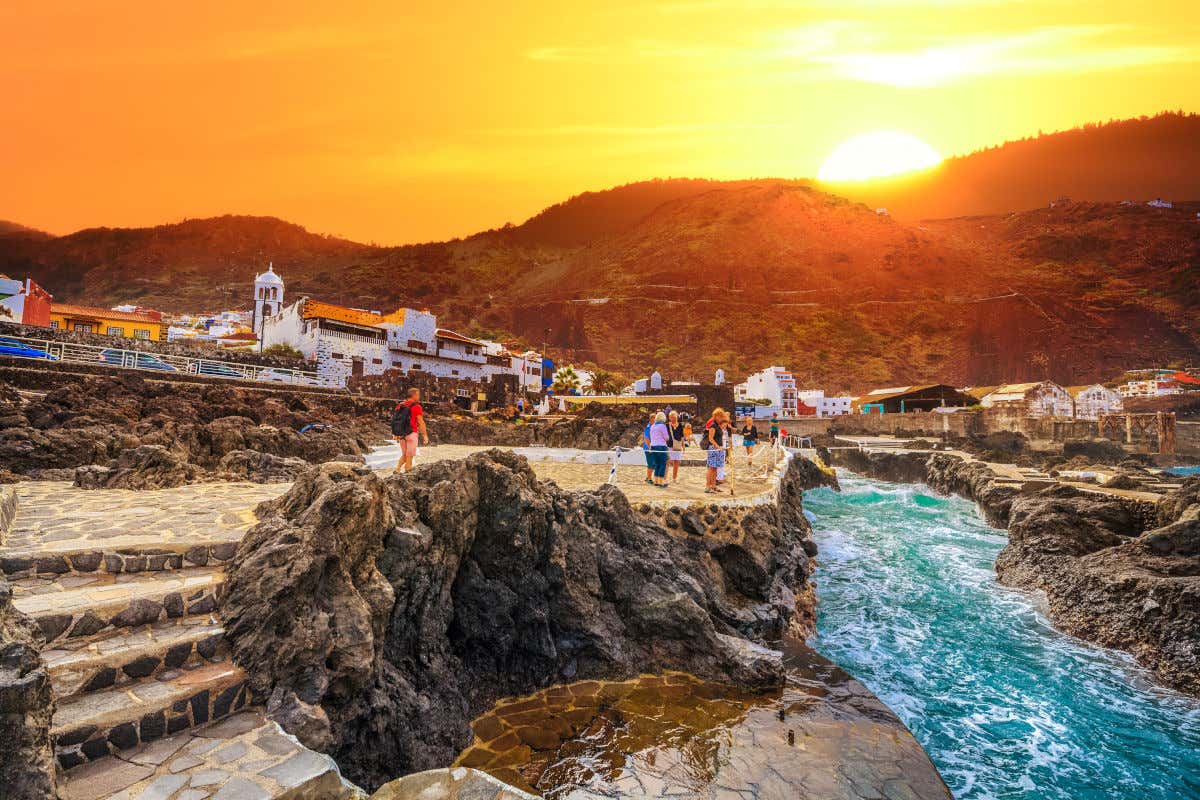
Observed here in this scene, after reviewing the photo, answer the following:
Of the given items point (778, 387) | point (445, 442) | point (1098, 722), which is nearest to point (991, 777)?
point (1098, 722)

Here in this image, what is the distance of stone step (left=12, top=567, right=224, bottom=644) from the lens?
3521 mm

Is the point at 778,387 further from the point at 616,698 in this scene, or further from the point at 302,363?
the point at 616,698

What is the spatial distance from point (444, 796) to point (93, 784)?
5.82 ft

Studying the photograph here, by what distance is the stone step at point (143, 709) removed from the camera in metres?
2.89

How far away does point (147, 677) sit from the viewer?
3.43 meters

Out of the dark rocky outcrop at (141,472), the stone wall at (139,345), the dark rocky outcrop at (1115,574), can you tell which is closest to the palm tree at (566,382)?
the stone wall at (139,345)

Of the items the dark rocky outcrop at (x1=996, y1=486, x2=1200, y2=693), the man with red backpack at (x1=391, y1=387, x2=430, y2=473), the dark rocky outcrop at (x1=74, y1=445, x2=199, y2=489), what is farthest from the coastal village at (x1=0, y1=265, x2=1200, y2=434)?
the dark rocky outcrop at (x1=996, y1=486, x2=1200, y2=693)

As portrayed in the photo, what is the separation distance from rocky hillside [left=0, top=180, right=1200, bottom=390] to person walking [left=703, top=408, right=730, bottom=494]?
85564 millimetres

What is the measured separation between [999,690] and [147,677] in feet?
33.3

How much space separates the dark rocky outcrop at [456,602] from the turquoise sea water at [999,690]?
1793mm

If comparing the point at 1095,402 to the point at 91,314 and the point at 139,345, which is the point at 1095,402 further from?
the point at 91,314

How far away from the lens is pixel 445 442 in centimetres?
2400

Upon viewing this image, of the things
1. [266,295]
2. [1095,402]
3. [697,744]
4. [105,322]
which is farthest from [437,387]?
[1095,402]

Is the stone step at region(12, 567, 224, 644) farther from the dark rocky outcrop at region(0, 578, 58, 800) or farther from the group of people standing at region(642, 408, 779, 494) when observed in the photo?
the group of people standing at region(642, 408, 779, 494)
